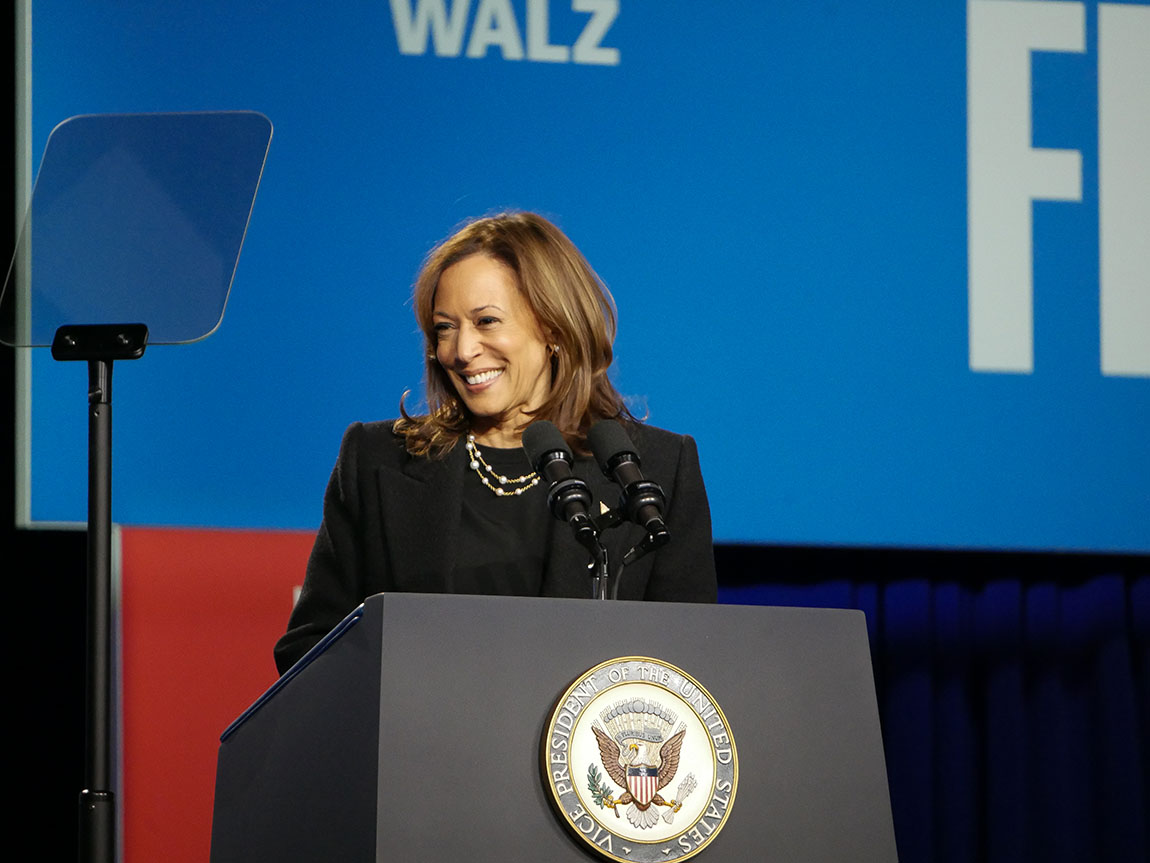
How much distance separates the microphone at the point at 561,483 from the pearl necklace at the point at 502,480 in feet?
1.59

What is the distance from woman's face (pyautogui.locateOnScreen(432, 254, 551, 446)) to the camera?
6.65ft

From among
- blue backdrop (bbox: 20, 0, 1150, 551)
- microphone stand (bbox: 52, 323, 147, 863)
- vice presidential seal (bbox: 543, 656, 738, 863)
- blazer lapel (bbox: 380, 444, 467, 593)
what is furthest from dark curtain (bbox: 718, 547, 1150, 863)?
vice presidential seal (bbox: 543, 656, 738, 863)

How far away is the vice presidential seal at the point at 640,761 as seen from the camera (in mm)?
1202

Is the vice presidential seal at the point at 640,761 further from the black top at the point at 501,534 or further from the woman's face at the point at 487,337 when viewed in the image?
the woman's face at the point at 487,337

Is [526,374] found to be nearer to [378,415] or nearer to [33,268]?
[33,268]

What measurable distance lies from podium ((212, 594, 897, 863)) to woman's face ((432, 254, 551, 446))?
A: 2.39 feet

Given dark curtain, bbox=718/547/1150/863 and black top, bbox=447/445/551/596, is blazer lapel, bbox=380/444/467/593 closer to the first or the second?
black top, bbox=447/445/551/596

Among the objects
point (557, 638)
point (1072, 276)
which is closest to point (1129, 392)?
point (1072, 276)

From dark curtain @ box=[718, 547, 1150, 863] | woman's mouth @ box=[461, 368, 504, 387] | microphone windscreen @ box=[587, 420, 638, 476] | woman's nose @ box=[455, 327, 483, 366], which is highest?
woman's nose @ box=[455, 327, 483, 366]

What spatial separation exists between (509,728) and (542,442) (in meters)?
0.40

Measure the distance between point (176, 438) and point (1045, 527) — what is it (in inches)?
77.5

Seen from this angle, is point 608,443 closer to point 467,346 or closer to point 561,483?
point 561,483

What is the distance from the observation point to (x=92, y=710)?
1.52 metres

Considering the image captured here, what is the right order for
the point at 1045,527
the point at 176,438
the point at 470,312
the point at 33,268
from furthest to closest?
the point at 1045,527 → the point at 176,438 → the point at 470,312 → the point at 33,268
